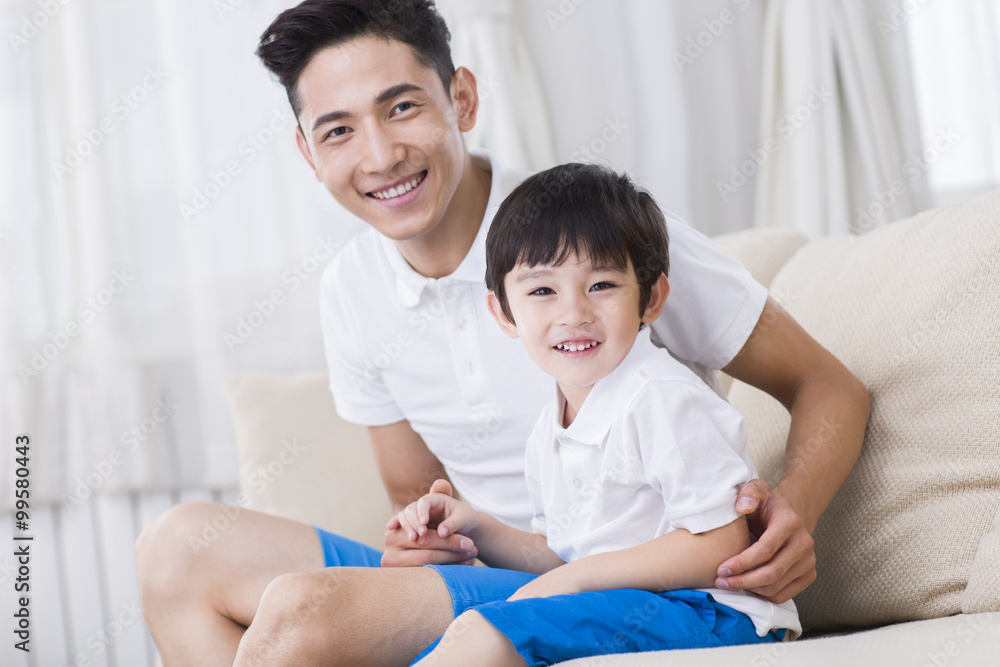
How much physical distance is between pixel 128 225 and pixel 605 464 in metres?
1.66

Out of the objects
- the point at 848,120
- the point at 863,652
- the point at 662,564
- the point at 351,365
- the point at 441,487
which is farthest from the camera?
the point at 848,120

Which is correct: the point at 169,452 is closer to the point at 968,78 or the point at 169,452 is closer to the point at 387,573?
the point at 387,573

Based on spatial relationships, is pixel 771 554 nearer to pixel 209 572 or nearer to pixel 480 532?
pixel 480 532

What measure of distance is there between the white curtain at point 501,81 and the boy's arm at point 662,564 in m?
1.37

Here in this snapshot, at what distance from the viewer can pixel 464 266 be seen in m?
1.17

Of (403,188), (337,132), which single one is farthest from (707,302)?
(337,132)

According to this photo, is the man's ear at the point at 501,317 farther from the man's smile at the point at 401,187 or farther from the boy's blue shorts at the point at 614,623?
the boy's blue shorts at the point at 614,623

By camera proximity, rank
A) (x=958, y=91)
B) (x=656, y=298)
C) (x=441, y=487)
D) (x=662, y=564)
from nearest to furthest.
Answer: (x=662, y=564) → (x=656, y=298) → (x=441, y=487) → (x=958, y=91)

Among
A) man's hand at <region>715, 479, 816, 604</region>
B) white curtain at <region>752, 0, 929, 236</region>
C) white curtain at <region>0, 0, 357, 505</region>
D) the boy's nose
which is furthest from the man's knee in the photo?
white curtain at <region>752, 0, 929, 236</region>

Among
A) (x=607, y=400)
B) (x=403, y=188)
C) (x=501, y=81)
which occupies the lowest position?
(x=607, y=400)

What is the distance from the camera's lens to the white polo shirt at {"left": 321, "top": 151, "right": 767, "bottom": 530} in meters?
1.02

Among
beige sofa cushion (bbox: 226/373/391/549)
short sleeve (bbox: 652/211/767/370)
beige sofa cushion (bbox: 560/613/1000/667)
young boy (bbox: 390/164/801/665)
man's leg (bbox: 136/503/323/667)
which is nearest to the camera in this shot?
beige sofa cushion (bbox: 560/613/1000/667)

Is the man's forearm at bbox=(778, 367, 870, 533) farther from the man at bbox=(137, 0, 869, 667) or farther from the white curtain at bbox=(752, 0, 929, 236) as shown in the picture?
the white curtain at bbox=(752, 0, 929, 236)

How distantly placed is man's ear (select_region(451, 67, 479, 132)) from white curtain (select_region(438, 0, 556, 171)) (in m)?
0.82
